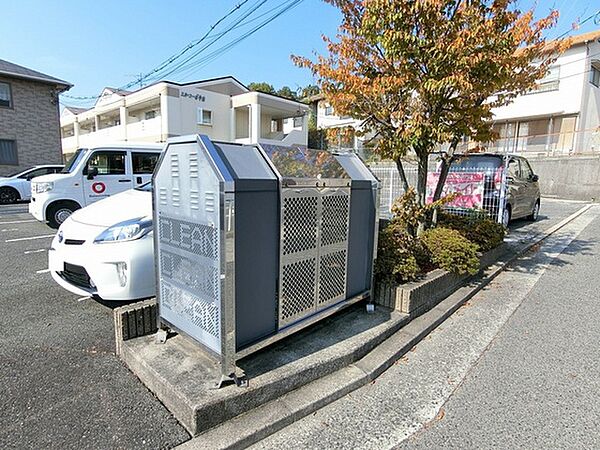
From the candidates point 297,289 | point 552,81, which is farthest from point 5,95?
point 552,81

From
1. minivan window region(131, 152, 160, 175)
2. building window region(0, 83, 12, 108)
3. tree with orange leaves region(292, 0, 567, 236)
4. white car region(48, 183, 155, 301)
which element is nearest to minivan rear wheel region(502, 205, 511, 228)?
tree with orange leaves region(292, 0, 567, 236)

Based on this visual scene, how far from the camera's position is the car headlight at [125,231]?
302cm

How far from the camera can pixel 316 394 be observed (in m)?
2.24

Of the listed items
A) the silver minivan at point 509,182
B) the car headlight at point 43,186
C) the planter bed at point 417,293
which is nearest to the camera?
the planter bed at point 417,293

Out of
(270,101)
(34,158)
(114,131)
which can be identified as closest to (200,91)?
(270,101)

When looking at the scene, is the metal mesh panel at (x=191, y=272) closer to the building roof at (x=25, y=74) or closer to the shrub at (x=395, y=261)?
the shrub at (x=395, y=261)

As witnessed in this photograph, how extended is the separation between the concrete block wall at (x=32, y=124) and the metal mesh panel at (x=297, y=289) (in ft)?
60.4

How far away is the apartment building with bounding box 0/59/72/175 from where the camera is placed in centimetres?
1529

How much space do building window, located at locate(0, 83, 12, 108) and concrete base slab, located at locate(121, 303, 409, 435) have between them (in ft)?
60.5

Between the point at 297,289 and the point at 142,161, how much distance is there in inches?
271

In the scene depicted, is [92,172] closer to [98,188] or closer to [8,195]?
[98,188]

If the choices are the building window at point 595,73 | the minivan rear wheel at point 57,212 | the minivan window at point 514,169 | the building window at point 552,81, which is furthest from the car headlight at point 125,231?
the building window at point 595,73

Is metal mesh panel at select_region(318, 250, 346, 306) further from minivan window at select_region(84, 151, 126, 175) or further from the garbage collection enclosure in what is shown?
minivan window at select_region(84, 151, 126, 175)

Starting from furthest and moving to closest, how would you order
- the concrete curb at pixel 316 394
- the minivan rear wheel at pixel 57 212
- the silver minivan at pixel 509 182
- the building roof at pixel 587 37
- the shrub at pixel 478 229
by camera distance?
the building roof at pixel 587 37 → the minivan rear wheel at pixel 57 212 → the silver minivan at pixel 509 182 → the shrub at pixel 478 229 → the concrete curb at pixel 316 394
